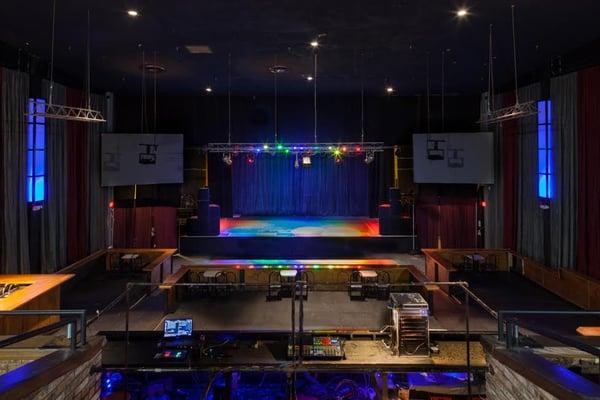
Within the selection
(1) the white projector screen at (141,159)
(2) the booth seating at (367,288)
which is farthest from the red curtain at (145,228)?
(2) the booth seating at (367,288)

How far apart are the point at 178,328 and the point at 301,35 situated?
471 centimetres

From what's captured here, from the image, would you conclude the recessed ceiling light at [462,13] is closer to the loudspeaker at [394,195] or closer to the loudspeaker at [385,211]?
the loudspeaker at [394,195]

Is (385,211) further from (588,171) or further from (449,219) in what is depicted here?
(588,171)

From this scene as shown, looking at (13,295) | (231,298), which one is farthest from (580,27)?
(13,295)

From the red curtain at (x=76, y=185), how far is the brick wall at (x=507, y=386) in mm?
9051

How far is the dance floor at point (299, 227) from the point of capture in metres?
12.6

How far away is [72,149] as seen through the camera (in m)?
10.2

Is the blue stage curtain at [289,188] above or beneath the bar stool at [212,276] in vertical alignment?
above

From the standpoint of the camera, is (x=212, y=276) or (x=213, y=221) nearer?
(x=212, y=276)

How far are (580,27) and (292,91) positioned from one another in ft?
22.4

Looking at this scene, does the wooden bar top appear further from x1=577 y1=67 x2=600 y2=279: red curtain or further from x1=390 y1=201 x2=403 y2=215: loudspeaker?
x1=577 y1=67 x2=600 y2=279: red curtain

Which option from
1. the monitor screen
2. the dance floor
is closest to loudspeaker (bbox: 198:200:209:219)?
the dance floor

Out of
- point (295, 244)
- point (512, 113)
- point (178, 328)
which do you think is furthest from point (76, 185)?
point (512, 113)

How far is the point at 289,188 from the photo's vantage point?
16.5m
